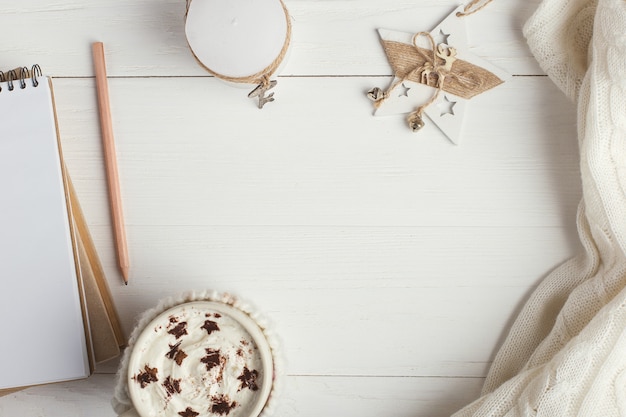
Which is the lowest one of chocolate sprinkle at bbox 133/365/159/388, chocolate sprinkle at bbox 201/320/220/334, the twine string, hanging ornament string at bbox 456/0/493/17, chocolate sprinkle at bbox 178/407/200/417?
chocolate sprinkle at bbox 178/407/200/417

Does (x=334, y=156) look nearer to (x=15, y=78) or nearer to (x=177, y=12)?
(x=177, y=12)

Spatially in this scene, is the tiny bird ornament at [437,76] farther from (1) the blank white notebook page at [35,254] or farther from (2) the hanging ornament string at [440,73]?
(1) the blank white notebook page at [35,254]

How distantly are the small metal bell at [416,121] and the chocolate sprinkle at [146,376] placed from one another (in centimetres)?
37

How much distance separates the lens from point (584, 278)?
695 mm

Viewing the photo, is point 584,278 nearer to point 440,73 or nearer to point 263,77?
point 440,73

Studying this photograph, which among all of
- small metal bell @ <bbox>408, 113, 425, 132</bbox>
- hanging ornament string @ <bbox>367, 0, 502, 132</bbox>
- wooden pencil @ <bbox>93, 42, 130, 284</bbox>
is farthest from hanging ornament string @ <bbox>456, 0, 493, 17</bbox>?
wooden pencil @ <bbox>93, 42, 130, 284</bbox>

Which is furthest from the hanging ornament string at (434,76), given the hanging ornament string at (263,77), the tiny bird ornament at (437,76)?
the hanging ornament string at (263,77)

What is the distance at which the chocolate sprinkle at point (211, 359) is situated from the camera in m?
0.62

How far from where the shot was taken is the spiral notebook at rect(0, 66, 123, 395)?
0.70 m

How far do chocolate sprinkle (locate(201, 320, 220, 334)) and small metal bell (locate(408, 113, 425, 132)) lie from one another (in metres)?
0.30

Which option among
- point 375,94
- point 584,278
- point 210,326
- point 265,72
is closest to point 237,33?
point 265,72

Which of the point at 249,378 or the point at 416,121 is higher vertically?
the point at 416,121

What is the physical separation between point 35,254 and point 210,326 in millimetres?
227

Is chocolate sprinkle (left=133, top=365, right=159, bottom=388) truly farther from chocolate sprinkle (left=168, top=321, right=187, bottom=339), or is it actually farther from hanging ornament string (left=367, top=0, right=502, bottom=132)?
hanging ornament string (left=367, top=0, right=502, bottom=132)
